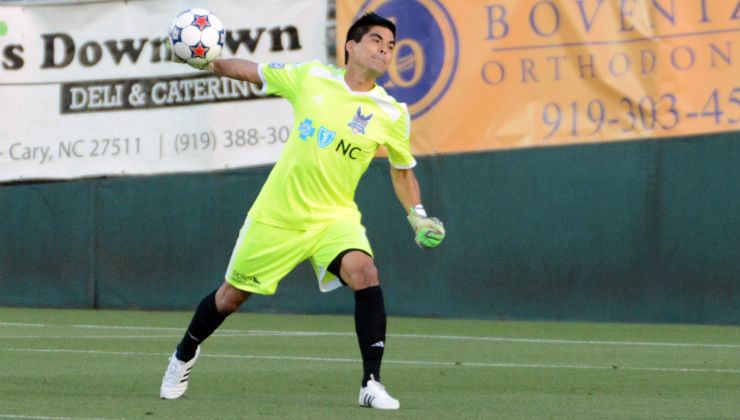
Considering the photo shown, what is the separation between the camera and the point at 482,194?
16719 mm

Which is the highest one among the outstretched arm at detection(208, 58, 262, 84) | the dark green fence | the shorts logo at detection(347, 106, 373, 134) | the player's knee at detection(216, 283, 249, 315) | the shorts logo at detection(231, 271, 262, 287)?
the outstretched arm at detection(208, 58, 262, 84)

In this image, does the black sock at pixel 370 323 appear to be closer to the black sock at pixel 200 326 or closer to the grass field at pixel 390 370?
the grass field at pixel 390 370

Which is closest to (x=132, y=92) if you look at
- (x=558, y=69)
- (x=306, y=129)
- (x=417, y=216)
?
(x=558, y=69)

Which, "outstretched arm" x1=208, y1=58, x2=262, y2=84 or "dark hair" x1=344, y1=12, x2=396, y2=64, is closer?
"dark hair" x1=344, y1=12, x2=396, y2=64

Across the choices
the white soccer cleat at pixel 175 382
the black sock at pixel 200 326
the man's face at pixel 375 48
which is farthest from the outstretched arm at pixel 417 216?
the white soccer cleat at pixel 175 382

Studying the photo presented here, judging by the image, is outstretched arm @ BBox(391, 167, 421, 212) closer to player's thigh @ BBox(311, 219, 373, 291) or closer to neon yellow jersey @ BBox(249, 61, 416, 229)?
neon yellow jersey @ BBox(249, 61, 416, 229)

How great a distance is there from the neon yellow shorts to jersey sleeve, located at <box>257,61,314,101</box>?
27.7 inches

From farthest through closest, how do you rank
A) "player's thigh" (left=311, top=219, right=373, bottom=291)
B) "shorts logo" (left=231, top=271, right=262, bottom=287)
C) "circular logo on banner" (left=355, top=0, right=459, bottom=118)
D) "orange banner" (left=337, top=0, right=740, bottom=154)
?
1. "circular logo on banner" (left=355, top=0, right=459, bottom=118)
2. "orange banner" (left=337, top=0, right=740, bottom=154)
3. "shorts logo" (left=231, top=271, right=262, bottom=287)
4. "player's thigh" (left=311, top=219, right=373, bottom=291)

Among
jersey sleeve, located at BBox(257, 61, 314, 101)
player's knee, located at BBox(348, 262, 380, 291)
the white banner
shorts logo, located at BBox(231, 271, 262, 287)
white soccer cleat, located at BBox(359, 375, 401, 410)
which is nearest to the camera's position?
white soccer cleat, located at BBox(359, 375, 401, 410)

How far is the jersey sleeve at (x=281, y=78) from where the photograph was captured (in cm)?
905

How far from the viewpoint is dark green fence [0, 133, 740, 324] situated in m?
15.6

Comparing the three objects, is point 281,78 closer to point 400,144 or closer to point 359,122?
point 359,122

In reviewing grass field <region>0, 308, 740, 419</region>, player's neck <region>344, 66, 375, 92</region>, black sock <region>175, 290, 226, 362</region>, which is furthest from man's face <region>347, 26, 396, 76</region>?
grass field <region>0, 308, 740, 419</region>

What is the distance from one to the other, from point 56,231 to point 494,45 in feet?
18.5
